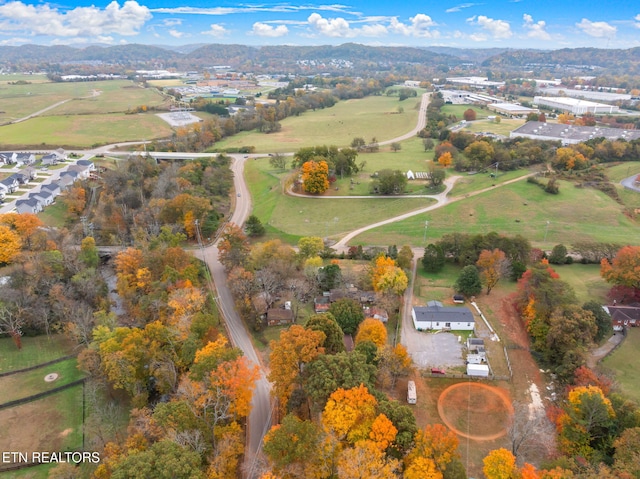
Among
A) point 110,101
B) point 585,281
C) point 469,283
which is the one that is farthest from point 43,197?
point 110,101

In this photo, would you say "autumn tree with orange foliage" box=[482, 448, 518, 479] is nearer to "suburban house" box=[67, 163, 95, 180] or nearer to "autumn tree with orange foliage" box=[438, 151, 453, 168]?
"autumn tree with orange foliage" box=[438, 151, 453, 168]

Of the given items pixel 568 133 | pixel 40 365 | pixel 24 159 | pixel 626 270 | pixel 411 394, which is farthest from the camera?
pixel 568 133

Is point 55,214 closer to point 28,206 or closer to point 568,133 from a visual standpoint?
point 28,206

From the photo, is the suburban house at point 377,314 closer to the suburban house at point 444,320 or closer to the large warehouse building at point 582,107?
the suburban house at point 444,320

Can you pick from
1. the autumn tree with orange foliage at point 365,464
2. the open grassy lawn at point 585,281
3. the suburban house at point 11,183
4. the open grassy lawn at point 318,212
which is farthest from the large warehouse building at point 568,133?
the suburban house at point 11,183

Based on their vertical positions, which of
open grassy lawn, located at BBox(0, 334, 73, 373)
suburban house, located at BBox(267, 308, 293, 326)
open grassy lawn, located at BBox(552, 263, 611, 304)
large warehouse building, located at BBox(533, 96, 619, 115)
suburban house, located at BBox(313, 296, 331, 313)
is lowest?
open grassy lawn, located at BBox(0, 334, 73, 373)

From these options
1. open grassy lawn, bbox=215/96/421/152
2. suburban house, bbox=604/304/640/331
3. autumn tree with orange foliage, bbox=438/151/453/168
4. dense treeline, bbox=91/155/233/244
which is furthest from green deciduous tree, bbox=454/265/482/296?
open grassy lawn, bbox=215/96/421/152

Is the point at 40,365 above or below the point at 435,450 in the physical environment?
below
